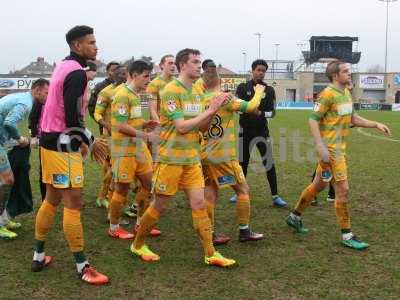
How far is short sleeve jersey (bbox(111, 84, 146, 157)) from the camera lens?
19.6 ft

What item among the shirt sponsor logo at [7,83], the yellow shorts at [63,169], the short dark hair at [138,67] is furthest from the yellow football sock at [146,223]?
the shirt sponsor logo at [7,83]

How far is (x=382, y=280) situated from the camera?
4.86 m

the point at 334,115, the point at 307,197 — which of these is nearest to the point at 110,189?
the point at 307,197

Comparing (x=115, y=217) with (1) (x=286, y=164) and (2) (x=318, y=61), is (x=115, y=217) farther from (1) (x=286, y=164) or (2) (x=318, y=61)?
(2) (x=318, y=61)

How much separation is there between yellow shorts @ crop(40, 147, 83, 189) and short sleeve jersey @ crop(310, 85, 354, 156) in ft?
9.20

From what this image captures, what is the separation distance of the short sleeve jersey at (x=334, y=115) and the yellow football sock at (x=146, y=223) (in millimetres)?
2148

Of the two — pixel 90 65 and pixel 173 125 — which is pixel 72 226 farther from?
pixel 90 65

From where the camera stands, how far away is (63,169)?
4738mm

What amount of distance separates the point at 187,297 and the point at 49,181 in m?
1.68

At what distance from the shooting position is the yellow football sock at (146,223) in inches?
208

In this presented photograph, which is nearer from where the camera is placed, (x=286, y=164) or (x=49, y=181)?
(x=49, y=181)

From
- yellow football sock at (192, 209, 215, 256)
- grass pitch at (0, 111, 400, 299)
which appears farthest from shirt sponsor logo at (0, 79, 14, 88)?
yellow football sock at (192, 209, 215, 256)

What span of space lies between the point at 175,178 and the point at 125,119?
123 centimetres

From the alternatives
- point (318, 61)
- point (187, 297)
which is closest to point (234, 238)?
point (187, 297)
